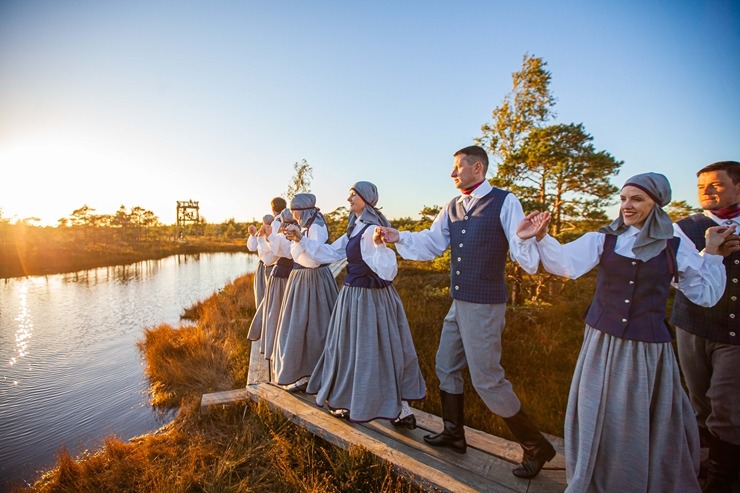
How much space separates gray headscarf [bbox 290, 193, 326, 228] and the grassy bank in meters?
2.11

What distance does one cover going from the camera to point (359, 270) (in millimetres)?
2904

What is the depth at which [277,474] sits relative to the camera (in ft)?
9.40

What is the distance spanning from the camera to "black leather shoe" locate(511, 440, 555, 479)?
7.28 feet

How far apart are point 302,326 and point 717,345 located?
3383mm

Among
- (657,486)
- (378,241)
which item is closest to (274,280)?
(378,241)

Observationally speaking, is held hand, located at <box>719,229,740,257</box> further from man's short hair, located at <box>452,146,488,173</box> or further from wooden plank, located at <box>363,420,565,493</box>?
wooden plank, located at <box>363,420,565,493</box>

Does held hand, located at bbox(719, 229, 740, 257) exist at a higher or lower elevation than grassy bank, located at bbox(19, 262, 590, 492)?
higher

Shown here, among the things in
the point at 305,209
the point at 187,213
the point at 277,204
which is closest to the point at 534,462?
the point at 305,209

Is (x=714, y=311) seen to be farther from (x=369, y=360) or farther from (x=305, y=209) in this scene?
(x=305, y=209)

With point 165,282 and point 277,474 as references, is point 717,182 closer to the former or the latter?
point 277,474

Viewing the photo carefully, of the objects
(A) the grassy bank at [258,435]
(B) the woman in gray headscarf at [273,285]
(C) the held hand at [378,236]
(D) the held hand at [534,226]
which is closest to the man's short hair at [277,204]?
(B) the woman in gray headscarf at [273,285]

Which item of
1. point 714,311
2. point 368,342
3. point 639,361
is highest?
point 714,311

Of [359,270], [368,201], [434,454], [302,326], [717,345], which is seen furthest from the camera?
[302,326]

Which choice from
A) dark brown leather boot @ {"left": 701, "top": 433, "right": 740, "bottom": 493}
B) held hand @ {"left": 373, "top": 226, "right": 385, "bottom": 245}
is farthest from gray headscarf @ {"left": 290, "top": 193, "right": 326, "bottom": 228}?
dark brown leather boot @ {"left": 701, "top": 433, "right": 740, "bottom": 493}
